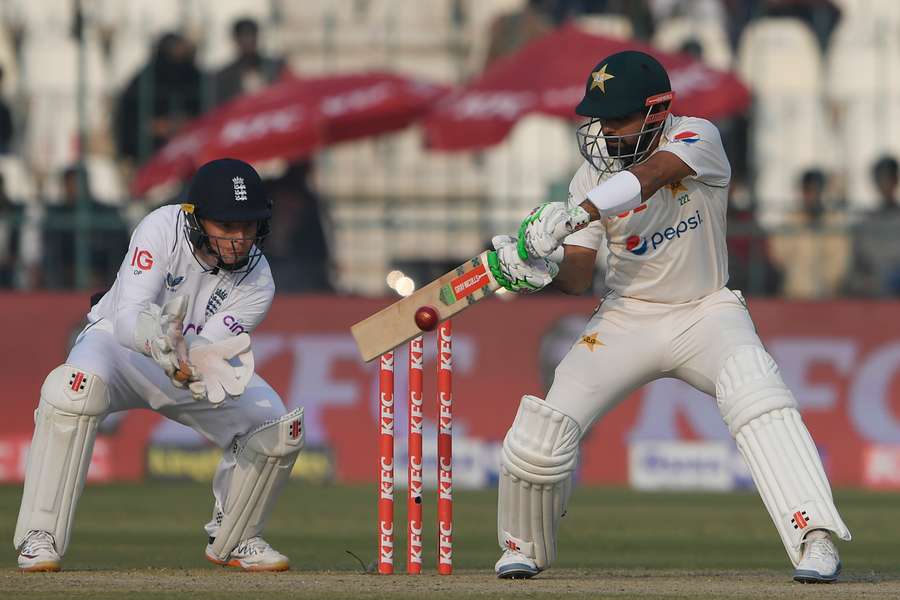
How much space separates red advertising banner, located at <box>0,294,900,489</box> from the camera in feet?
42.5

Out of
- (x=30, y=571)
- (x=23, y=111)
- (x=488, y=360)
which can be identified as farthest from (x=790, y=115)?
(x=30, y=571)

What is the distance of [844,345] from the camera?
13.1 metres

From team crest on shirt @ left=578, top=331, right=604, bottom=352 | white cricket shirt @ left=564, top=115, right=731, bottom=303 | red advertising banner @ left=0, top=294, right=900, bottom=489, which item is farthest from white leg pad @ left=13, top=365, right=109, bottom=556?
→ red advertising banner @ left=0, top=294, right=900, bottom=489

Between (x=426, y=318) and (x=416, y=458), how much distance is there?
2.16 ft

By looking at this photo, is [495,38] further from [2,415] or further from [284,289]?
[2,415]

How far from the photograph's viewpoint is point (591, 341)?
7141 millimetres

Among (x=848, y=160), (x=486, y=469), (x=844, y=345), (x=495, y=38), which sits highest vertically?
(x=495, y=38)

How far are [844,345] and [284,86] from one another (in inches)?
179

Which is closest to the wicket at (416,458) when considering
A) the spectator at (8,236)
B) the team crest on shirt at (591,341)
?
the team crest on shirt at (591,341)

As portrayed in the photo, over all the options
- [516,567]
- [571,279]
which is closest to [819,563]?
[516,567]

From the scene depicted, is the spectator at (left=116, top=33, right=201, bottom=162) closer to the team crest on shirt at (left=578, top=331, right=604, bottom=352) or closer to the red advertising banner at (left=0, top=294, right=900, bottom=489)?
the red advertising banner at (left=0, top=294, right=900, bottom=489)

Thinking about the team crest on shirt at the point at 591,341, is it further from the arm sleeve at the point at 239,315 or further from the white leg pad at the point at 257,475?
the arm sleeve at the point at 239,315

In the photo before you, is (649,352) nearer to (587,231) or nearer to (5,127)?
(587,231)

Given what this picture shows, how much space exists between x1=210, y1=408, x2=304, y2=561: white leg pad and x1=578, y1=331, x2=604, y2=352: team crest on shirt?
1184 mm
